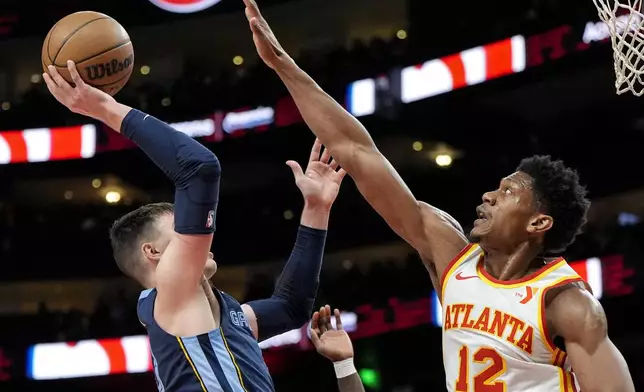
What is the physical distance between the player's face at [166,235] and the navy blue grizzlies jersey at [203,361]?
0.53ft

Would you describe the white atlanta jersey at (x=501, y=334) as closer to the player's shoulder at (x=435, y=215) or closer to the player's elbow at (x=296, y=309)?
the player's shoulder at (x=435, y=215)

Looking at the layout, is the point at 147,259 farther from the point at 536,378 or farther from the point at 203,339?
the point at 536,378

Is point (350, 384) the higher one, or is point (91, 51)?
point (91, 51)

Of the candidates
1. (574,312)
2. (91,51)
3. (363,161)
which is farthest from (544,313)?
(91,51)

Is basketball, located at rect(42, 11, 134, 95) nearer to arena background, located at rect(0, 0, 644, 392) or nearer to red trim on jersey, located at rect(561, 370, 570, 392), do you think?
red trim on jersey, located at rect(561, 370, 570, 392)

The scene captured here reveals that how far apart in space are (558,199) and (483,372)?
27.5 inches

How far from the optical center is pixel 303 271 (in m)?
3.81

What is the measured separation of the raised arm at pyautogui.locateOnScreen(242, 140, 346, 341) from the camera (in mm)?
3734

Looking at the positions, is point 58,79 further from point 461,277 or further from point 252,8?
point 461,277

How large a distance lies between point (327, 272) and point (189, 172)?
11.0 m

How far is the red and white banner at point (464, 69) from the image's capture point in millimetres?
11688

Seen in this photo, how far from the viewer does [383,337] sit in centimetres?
1234

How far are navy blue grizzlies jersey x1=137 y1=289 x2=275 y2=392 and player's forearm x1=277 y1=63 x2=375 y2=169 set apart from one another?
2.56 ft

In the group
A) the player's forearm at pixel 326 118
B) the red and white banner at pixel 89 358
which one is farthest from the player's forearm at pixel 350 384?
the red and white banner at pixel 89 358
